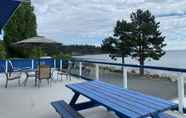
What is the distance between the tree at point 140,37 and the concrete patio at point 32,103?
1799 cm

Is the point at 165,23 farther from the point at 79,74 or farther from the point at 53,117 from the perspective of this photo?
the point at 53,117

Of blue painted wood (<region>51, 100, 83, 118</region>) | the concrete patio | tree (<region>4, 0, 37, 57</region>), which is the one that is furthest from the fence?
tree (<region>4, 0, 37, 57</region>)

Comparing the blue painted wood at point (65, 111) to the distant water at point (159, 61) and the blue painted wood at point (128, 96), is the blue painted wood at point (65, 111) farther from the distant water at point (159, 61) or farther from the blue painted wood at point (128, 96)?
the distant water at point (159, 61)

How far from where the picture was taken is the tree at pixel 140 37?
24.5 m

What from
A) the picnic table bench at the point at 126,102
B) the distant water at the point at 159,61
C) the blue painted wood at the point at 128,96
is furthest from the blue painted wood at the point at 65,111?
the distant water at the point at 159,61

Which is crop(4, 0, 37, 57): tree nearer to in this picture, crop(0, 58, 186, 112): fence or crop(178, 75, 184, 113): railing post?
crop(0, 58, 186, 112): fence

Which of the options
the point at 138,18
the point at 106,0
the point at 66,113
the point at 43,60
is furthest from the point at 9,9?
the point at 138,18

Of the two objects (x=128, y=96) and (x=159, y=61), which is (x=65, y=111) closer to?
(x=128, y=96)

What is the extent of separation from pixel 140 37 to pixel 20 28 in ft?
38.0

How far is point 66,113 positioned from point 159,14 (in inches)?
902

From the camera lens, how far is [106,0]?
17.8m

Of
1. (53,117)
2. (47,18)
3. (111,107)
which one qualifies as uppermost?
(47,18)

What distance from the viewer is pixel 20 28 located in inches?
819

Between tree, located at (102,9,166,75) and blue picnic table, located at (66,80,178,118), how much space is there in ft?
68.3
